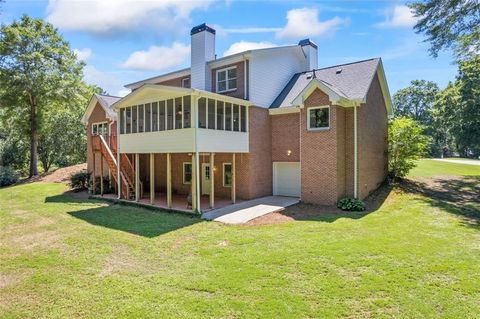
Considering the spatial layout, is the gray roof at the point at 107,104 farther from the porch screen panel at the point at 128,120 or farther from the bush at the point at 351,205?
the bush at the point at 351,205

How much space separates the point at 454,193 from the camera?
16.0 m

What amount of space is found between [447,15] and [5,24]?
115 ft

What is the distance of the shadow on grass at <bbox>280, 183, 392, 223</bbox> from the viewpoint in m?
12.1

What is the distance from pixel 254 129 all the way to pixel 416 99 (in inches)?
2930

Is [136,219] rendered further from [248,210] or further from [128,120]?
[128,120]

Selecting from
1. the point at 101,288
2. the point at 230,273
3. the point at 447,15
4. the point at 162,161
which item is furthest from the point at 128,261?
the point at 447,15

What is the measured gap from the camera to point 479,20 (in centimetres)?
1599

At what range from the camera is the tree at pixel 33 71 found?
26906 mm

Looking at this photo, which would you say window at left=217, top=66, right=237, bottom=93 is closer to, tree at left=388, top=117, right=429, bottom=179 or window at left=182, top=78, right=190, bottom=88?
window at left=182, top=78, right=190, bottom=88

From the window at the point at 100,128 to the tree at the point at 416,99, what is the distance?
234 feet

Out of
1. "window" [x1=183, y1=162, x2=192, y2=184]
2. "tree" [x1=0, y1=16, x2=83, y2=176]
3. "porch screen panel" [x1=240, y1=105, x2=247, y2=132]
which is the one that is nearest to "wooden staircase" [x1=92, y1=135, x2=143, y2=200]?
"window" [x1=183, y1=162, x2=192, y2=184]

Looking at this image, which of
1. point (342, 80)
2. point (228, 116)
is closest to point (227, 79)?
point (228, 116)

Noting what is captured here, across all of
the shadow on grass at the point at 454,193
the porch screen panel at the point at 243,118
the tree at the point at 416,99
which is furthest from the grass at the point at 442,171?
the tree at the point at 416,99

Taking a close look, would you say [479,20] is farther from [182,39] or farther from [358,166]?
[182,39]
